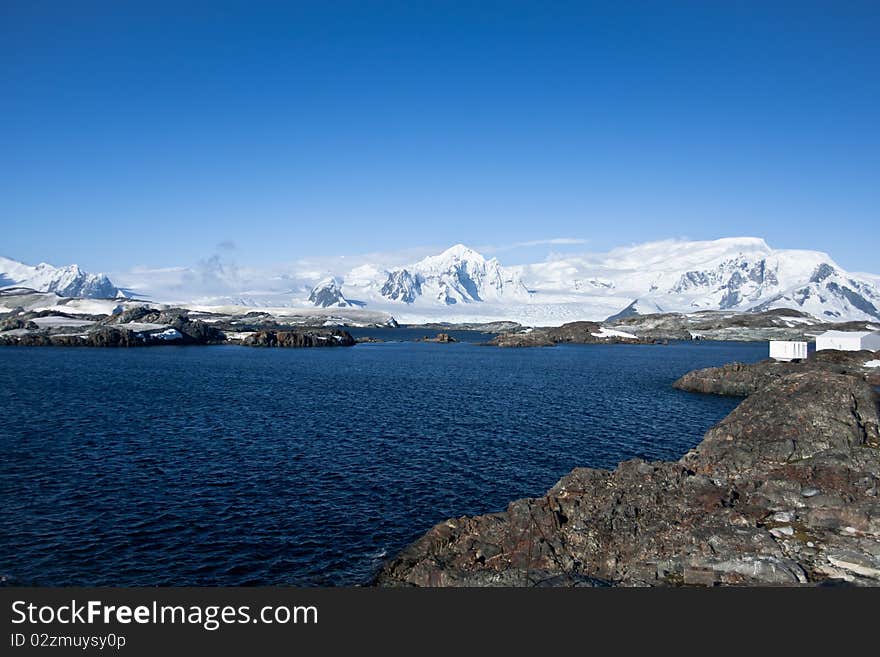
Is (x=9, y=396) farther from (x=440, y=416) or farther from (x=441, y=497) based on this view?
(x=441, y=497)

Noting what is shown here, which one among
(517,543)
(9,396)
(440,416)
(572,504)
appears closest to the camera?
(517,543)

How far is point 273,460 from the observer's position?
34.5m

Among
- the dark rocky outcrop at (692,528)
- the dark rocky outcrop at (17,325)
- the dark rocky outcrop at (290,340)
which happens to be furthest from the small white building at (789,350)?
the dark rocky outcrop at (17,325)

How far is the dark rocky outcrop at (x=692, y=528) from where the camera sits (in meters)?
17.3

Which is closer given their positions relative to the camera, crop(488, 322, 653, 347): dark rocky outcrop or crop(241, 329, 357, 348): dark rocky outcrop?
crop(241, 329, 357, 348): dark rocky outcrop

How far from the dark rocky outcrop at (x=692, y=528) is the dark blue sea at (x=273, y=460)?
13.4ft

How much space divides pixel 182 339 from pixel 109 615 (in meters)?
149

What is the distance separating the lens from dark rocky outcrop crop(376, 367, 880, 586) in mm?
17328

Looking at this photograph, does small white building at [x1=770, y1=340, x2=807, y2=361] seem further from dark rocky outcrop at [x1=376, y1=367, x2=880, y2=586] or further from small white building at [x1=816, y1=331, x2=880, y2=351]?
dark rocky outcrop at [x1=376, y1=367, x2=880, y2=586]

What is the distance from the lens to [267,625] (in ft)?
41.5

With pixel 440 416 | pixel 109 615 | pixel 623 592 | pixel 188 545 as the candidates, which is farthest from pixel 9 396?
pixel 623 592

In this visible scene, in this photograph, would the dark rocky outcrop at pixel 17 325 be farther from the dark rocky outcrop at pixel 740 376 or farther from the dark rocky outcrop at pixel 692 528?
the dark rocky outcrop at pixel 692 528

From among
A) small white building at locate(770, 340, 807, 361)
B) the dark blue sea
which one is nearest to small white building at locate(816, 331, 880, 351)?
small white building at locate(770, 340, 807, 361)

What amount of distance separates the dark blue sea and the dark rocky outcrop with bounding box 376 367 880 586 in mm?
4087
